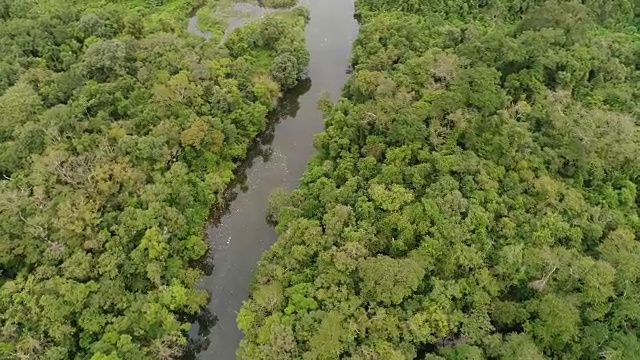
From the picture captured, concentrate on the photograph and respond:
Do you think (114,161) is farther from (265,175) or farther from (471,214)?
(471,214)

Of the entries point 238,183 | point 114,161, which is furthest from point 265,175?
point 114,161

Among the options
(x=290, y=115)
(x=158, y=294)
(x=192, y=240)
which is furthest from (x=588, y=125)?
(x=158, y=294)

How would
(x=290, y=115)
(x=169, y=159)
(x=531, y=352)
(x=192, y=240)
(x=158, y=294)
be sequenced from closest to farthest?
(x=531, y=352)
(x=158, y=294)
(x=192, y=240)
(x=169, y=159)
(x=290, y=115)

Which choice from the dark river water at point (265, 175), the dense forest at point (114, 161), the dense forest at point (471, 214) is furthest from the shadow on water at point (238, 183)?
the dense forest at point (471, 214)

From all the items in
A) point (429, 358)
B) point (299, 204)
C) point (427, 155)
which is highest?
point (427, 155)

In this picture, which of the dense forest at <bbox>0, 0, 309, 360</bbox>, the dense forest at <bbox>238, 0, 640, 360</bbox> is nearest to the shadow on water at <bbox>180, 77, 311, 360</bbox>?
the dense forest at <bbox>0, 0, 309, 360</bbox>

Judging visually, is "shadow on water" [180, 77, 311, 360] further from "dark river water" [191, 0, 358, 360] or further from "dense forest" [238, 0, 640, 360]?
"dense forest" [238, 0, 640, 360]

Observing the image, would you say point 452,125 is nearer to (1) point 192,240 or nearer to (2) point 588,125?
(2) point 588,125
